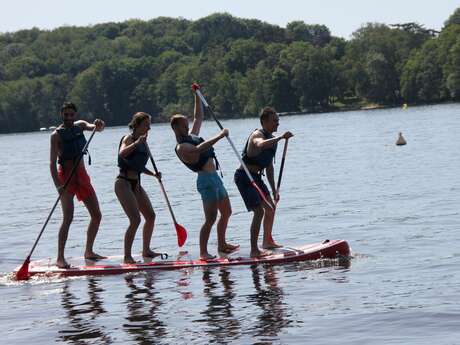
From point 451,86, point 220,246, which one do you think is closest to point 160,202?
point 220,246

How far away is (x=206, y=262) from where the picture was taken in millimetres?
15078

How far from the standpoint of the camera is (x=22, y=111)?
176 metres

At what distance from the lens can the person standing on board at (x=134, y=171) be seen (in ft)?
46.7

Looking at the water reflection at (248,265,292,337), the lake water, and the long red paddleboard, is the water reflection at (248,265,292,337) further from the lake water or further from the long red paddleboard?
the long red paddleboard

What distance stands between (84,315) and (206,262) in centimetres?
287

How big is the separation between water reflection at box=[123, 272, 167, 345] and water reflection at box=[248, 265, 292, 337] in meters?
1.08

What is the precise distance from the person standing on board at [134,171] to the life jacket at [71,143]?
0.61 meters

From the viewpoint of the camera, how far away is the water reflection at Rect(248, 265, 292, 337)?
444 inches

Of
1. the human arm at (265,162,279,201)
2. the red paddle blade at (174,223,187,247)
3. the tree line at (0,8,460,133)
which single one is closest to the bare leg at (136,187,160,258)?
the red paddle blade at (174,223,187,247)

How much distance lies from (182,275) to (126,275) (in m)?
0.84

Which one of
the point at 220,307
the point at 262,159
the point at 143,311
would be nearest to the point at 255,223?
the point at 262,159

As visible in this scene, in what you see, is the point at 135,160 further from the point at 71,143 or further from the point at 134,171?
the point at 71,143

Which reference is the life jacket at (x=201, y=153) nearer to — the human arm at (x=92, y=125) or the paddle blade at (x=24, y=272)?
the human arm at (x=92, y=125)

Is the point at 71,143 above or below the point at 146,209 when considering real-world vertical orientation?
above
